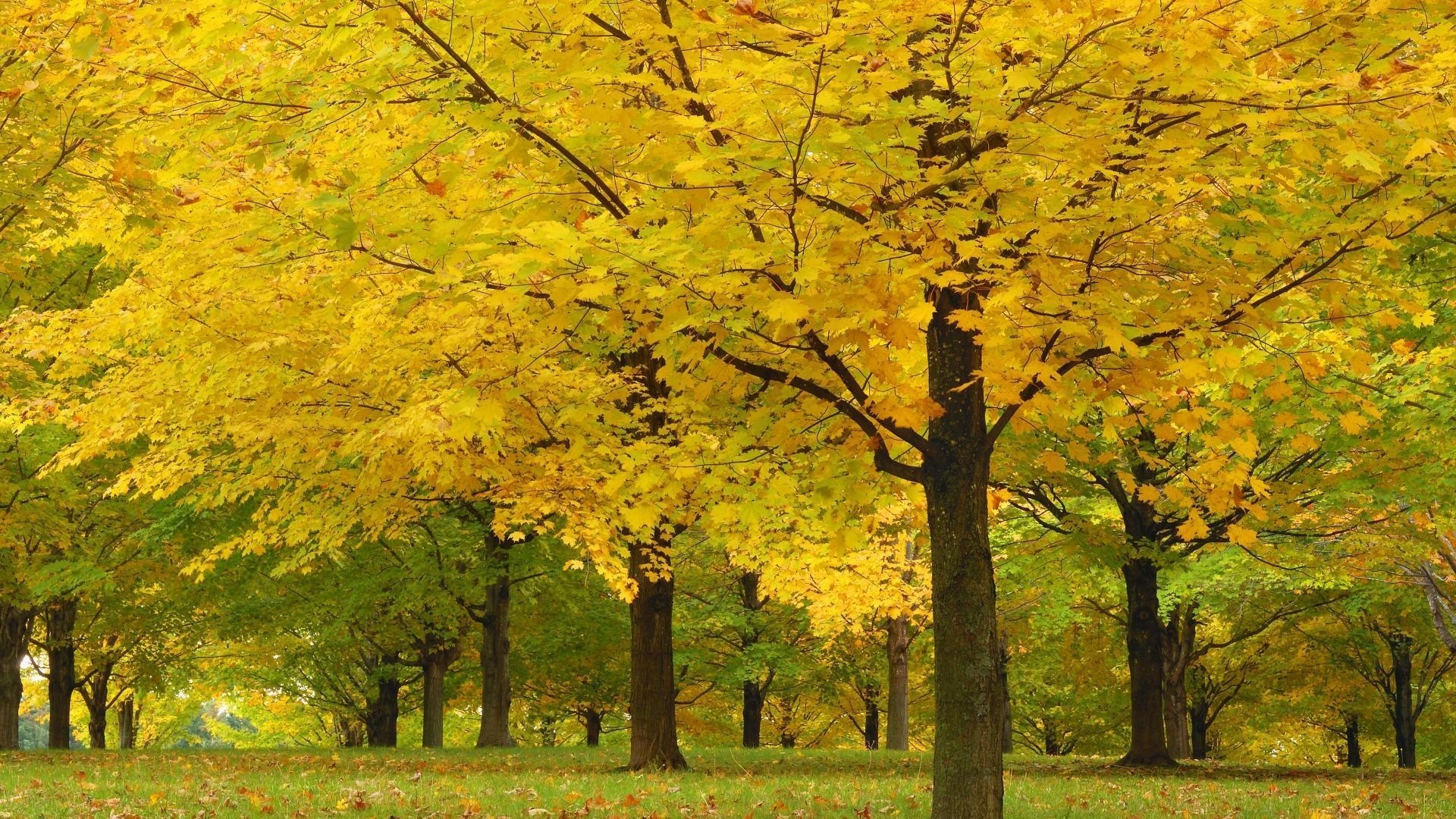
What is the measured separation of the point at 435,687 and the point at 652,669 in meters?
13.0

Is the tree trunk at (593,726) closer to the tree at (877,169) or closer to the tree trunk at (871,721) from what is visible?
the tree trunk at (871,721)

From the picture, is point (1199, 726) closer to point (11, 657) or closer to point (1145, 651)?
point (1145, 651)

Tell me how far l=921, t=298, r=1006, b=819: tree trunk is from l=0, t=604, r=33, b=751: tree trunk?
66.1 ft

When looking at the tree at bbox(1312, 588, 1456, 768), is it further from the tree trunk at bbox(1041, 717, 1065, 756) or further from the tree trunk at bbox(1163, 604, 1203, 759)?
the tree trunk at bbox(1041, 717, 1065, 756)

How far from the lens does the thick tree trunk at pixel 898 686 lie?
80.2ft

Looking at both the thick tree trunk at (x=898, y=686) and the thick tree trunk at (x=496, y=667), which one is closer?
the thick tree trunk at (x=496, y=667)

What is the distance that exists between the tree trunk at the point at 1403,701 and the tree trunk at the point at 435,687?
2352 cm

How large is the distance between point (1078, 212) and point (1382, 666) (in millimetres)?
33956

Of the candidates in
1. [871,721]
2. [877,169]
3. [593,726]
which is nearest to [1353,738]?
[871,721]

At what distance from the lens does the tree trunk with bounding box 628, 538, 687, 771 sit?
14.0m

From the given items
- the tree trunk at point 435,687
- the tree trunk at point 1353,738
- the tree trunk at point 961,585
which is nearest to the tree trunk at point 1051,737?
the tree trunk at point 1353,738

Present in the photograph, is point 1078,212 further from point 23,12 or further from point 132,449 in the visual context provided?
point 132,449

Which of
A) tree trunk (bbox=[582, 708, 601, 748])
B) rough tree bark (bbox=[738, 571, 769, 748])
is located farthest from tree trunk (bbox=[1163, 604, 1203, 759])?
tree trunk (bbox=[582, 708, 601, 748])

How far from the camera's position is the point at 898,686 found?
2533cm
